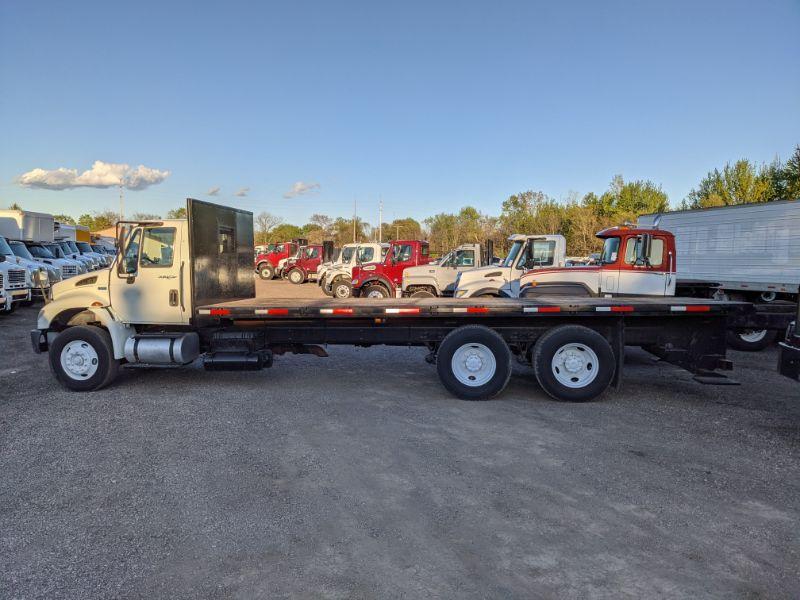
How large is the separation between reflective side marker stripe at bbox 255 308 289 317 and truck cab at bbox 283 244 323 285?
23.4 meters

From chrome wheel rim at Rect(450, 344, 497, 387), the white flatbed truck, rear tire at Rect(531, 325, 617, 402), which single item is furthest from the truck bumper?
rear tire at Rect(531, 325, 617, 402)

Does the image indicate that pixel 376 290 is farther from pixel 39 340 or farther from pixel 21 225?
pixel 21 225

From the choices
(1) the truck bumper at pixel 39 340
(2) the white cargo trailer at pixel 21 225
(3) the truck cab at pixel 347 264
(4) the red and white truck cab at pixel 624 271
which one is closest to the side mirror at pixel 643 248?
(4) the red and white truck cab at pixel 624 271

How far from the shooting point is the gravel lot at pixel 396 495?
3.31m

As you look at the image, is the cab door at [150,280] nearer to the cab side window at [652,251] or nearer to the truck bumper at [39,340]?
the truck bumper at [39,340]

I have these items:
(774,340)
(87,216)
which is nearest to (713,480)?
(774,340)

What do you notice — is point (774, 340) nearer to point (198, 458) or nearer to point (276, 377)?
point (276, 377)

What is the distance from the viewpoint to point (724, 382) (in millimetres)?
7074

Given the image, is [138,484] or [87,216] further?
[87,216]

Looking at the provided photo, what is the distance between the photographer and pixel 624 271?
9.71 metres

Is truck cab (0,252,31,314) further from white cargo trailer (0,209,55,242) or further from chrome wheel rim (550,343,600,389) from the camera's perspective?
chrome wheel rim (550,343,600,389)

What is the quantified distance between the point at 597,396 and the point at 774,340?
6234 millimetres

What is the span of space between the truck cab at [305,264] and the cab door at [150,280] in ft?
75.0

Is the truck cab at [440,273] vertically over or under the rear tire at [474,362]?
over
